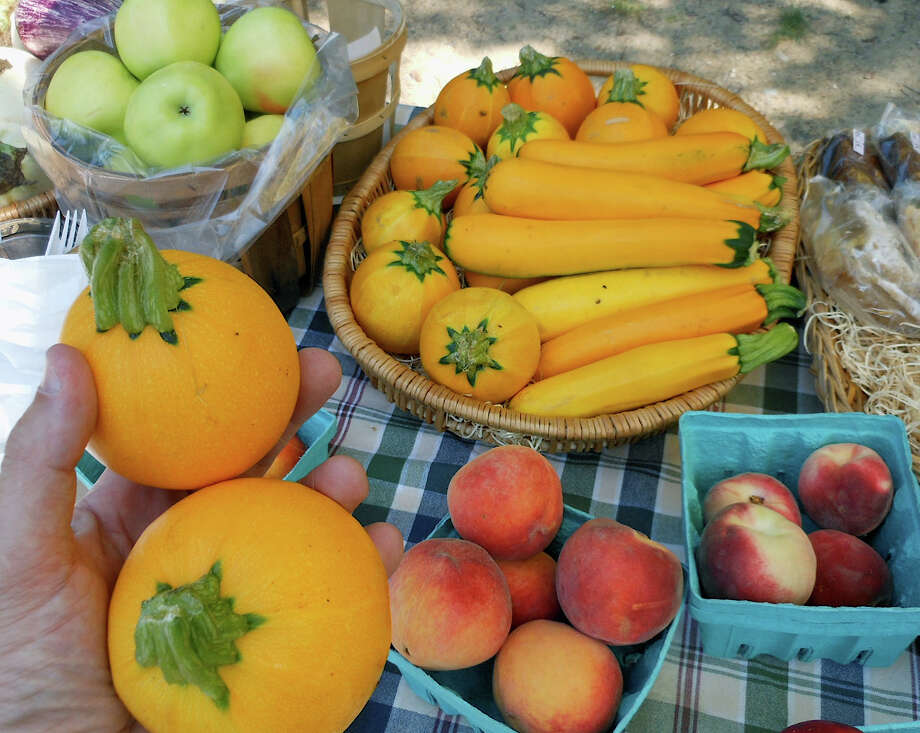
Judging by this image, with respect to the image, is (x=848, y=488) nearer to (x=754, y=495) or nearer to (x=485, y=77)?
(x=754, y=495)

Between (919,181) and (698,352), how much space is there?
0.54m

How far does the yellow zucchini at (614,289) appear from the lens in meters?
1.09

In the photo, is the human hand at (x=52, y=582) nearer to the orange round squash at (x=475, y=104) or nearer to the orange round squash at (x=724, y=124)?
the orange round squash at (x=475, y=104)

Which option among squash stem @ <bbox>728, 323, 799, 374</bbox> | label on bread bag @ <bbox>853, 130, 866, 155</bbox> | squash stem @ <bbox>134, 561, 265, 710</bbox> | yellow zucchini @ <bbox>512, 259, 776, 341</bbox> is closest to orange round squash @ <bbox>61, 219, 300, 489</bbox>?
squash stem @ <bbox>134, 561, 265, 710</bbox>

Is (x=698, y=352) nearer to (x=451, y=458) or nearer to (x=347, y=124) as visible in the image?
(x=451, y=458)

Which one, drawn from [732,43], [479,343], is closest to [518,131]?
[479,343]

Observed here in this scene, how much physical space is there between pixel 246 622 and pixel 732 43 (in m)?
2.98

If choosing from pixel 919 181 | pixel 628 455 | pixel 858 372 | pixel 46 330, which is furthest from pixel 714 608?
pixel 919 181

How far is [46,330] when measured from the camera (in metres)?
0.77

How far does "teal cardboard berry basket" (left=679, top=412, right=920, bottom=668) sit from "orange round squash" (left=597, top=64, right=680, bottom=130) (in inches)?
28.1

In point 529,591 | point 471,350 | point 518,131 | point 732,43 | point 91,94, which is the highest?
point 91,94

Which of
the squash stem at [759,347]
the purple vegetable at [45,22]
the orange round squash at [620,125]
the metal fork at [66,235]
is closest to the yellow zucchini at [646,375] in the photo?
the squash stem at [759,347]

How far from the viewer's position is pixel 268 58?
1.10 meters

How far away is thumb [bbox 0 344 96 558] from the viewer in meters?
0.52
